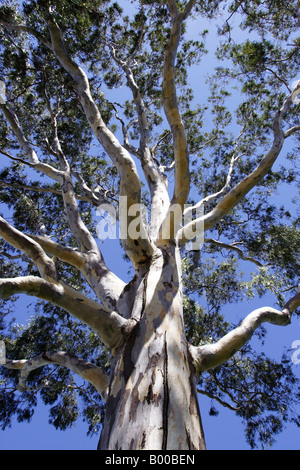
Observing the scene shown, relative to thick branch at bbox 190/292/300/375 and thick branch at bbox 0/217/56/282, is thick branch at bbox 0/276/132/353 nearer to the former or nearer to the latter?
thick branch at bbox 0/217/56/282

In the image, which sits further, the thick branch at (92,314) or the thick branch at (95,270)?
the thick branch at (95,270)

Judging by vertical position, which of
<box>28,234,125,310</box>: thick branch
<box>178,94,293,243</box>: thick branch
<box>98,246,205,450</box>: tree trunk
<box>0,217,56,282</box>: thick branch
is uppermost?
<box>178,94,293,243</box>: thick branch

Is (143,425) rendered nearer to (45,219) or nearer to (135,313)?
(135,313)

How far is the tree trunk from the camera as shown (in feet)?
4.55

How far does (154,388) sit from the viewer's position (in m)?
1.55

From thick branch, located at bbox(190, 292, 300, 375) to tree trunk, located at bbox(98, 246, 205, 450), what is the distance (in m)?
0.24

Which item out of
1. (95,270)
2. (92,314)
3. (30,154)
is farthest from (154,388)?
(30,154)

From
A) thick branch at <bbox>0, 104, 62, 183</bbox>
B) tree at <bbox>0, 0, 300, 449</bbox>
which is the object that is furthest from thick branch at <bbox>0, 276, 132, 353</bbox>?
thick branch at <bbox>0, 104, 62, 183</bbox>

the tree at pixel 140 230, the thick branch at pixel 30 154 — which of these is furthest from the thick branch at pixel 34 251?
the thick branch at pixel 30 154

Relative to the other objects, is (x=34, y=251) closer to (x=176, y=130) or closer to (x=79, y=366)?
(x=79, y=366)

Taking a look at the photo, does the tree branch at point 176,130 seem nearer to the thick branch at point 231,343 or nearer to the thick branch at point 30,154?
the thick branch at point 231,343

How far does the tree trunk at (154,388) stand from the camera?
1.39 m

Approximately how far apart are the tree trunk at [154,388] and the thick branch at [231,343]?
0.24m

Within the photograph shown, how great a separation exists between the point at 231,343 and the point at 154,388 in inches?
39.2
